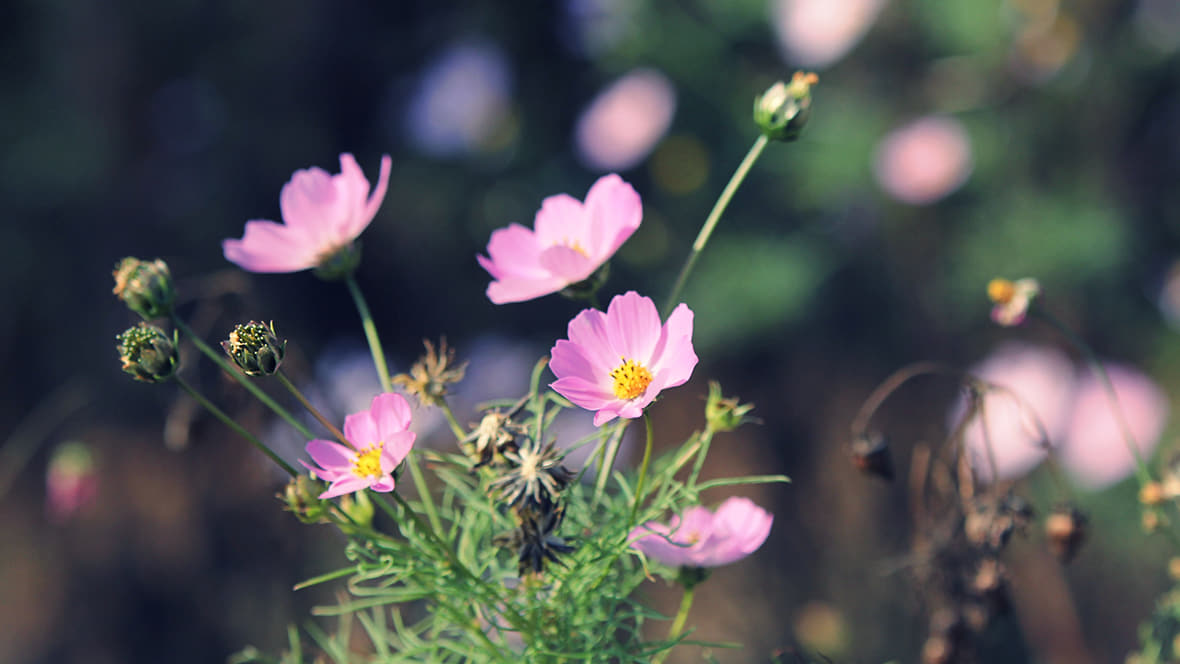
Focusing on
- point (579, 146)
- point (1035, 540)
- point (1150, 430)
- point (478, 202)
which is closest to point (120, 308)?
point (478, 202)

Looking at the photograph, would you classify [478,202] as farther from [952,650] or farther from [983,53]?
[952,650]

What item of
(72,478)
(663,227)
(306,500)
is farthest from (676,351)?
(663,227)

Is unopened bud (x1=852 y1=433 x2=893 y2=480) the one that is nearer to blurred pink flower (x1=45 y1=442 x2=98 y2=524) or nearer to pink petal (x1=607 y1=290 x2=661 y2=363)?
pink petal (x1=607 y1=290 x2=661 y2=363)

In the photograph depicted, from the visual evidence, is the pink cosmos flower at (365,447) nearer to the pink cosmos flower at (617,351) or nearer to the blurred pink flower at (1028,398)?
the pink cosmos flower at (617,351)

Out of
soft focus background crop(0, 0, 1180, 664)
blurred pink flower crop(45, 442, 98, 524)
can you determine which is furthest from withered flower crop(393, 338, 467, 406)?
soft focus background crop(0, 0, 1180, 664)

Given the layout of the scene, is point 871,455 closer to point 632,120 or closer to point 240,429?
point 240,429
